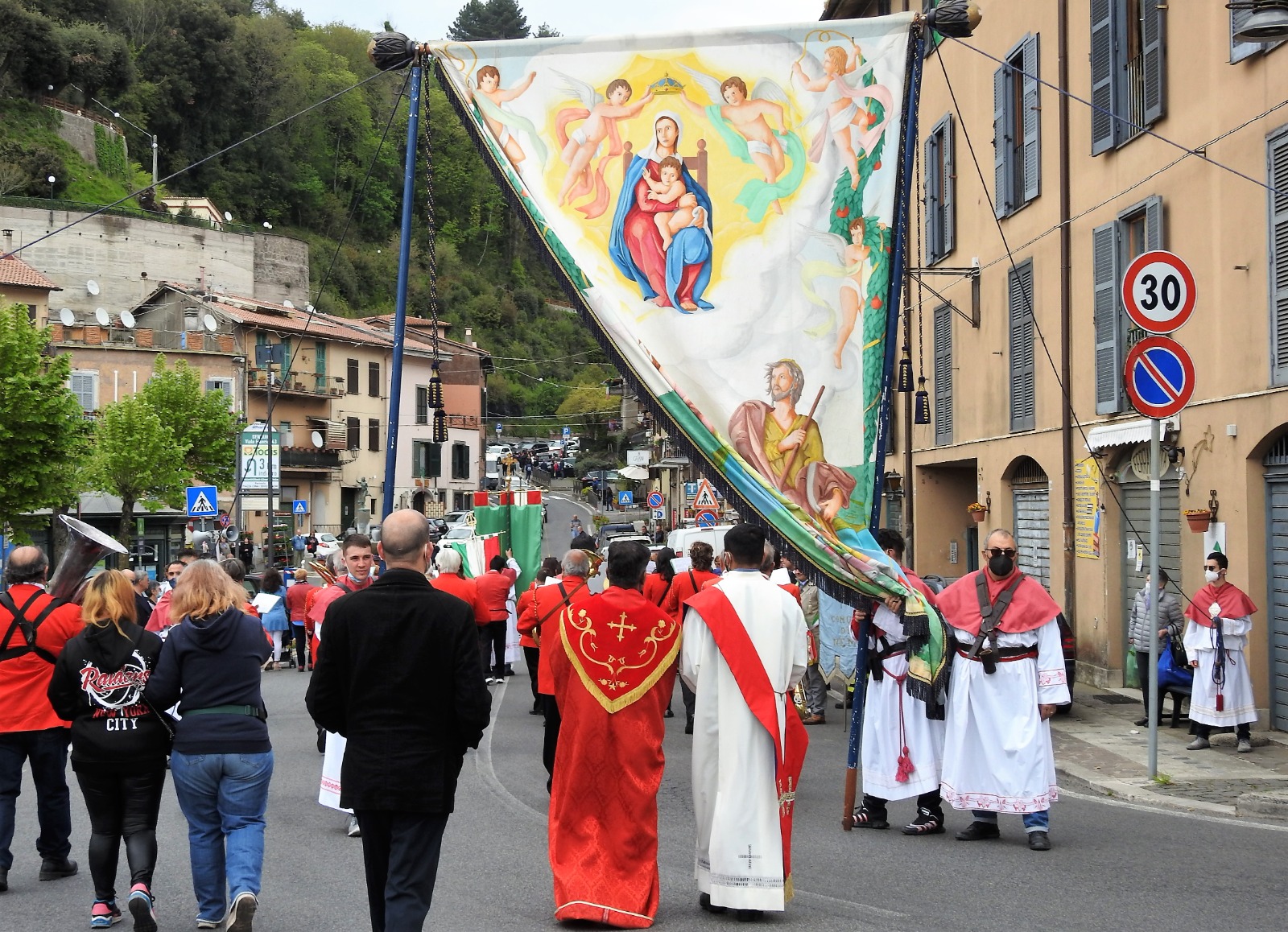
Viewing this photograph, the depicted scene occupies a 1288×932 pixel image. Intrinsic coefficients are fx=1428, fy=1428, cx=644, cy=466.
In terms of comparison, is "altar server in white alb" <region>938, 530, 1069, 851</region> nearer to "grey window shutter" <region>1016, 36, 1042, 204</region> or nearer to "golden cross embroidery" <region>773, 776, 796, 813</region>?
"golden cross embroidery" <region>773, 776, 796, 813</region>

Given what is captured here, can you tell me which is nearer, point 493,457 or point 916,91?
point 916,91

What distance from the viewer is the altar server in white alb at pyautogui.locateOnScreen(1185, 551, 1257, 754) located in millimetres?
12789

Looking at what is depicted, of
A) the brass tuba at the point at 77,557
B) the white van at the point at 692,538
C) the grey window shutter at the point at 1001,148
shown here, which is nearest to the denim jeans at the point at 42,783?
the brass tuba at the point at 77,557

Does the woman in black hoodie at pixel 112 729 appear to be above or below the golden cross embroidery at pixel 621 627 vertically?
below

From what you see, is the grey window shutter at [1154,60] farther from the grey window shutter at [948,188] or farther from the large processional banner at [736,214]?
the large processional banner at [736,214]

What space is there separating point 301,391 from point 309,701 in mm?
59051

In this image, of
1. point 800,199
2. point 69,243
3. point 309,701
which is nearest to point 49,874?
point 309,701

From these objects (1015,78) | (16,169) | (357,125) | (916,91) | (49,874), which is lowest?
(49,874)

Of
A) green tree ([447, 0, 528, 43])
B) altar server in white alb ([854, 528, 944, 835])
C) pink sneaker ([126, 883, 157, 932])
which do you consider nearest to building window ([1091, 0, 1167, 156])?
altar server in white alb ([854, 528, 944, 835])

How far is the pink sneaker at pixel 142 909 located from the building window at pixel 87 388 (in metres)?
49.2

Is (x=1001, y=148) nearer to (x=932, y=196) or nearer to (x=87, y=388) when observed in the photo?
(x=932, y=196)

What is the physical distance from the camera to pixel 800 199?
29.1 feet

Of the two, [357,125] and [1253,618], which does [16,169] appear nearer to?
[357,125]

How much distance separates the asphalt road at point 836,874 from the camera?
22.8 ft
